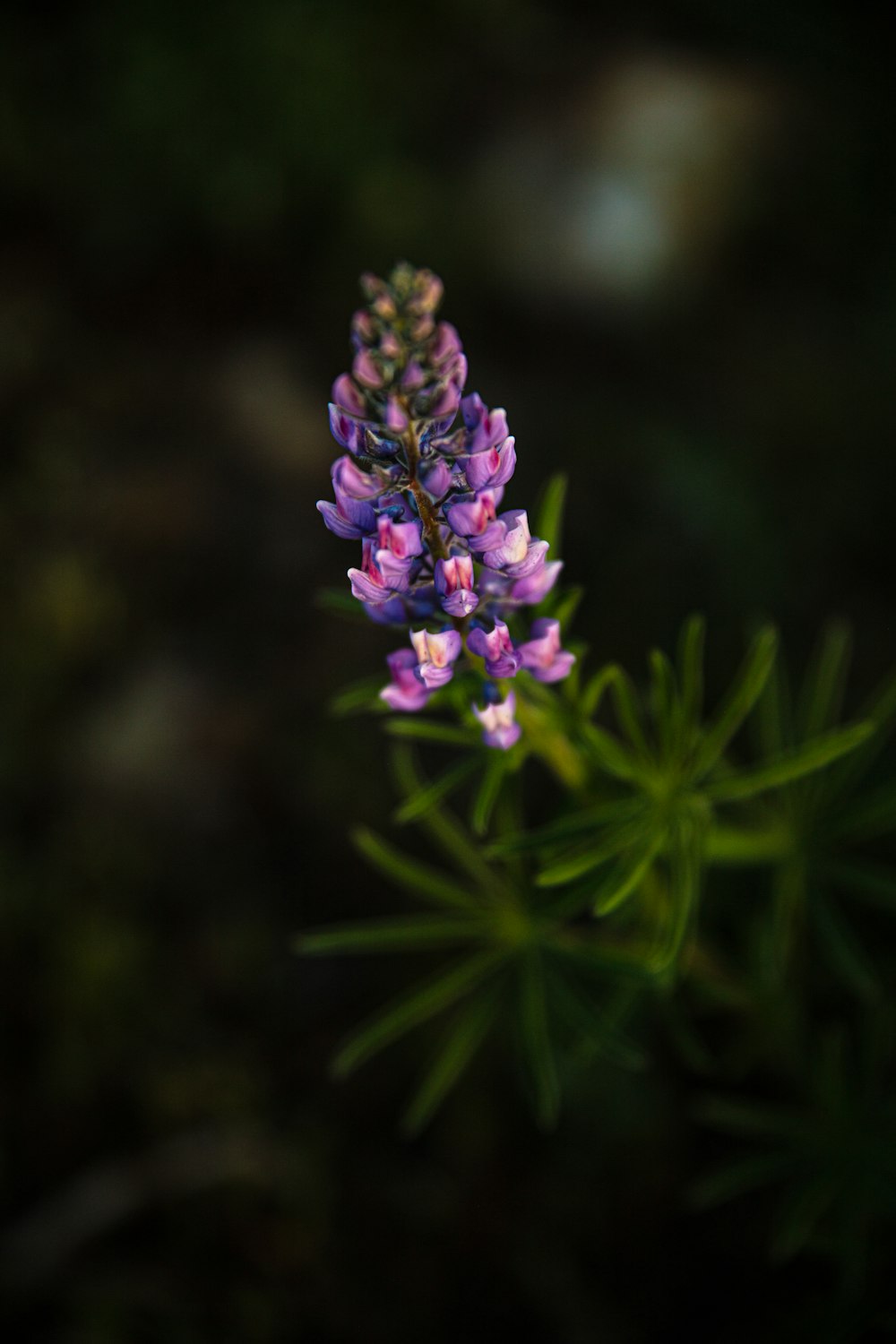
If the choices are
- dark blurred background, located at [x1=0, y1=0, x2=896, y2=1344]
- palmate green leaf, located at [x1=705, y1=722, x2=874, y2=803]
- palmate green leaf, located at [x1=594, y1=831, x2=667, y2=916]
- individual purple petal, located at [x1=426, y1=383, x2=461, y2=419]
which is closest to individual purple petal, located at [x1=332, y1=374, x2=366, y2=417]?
individual purple petal, located at [x1=426, y1=383, x2=461, y2=419]

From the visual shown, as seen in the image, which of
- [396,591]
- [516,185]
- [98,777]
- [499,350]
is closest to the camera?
[396,591]

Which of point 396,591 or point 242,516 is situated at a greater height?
point 396,591

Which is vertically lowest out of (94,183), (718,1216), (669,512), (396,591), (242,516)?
(718,1216)

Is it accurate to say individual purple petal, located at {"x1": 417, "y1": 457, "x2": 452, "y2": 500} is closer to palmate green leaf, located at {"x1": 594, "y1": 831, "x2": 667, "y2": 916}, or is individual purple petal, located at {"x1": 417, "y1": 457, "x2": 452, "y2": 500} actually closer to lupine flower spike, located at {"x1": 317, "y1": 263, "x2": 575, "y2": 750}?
lupine flower spike, located at {"x1": 317, "y1": 263, "x2": 575, "y2": 750}

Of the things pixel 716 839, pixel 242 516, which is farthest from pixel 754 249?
pixel 716 839

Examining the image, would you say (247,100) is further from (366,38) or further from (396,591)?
(396,591)

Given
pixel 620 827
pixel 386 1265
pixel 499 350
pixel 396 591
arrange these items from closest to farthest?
pixel 396 591, pixel 620 827, pixel 386 1265, pixel 499 350

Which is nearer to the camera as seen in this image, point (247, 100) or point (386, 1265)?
point (386, 1265)

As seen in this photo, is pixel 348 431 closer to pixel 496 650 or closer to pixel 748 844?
pixel 496 650
